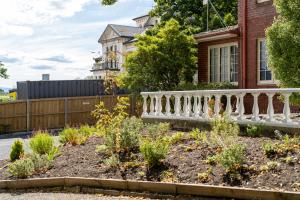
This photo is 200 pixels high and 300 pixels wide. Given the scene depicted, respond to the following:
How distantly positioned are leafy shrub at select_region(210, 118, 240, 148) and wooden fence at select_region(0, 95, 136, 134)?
54.2 ft

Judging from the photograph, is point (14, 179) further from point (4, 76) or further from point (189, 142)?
→ point (4, 76)

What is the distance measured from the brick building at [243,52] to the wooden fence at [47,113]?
742 cm

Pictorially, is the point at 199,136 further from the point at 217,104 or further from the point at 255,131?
the point at 217,104

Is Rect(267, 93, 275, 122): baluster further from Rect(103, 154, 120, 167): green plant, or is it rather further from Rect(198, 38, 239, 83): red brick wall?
Rect(198, 38, 239, 83): red brick wall

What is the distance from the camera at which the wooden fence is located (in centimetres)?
2714

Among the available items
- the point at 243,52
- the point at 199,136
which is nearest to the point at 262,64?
the point at 243,52

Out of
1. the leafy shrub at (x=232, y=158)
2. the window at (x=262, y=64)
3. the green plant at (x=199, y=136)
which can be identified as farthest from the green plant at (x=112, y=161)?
the window at (x=262, y=64)

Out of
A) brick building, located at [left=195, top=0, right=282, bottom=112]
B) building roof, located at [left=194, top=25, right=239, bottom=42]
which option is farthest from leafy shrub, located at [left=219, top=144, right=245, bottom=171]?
building roof, located at [left=194, top=25, right=239, bottom=42]

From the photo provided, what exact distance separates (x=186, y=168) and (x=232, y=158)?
110cm

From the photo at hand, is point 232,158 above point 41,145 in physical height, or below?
above

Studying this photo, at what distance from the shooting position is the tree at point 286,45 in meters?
11.1

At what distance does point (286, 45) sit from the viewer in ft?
37.0

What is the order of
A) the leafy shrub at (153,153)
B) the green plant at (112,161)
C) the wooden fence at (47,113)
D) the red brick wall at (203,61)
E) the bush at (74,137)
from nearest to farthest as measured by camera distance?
the leafy shrub at (153,153) < the green plant at (112,161) < the bush at (74,137) < the red brick wall at (203,61) < the wooden fence at (47,113)

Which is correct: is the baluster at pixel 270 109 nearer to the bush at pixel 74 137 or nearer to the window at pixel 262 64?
the bush at pixel 74 137
